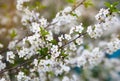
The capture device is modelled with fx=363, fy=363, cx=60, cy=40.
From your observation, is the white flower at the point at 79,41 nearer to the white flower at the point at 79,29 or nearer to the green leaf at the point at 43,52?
the white flower at the point at 79,29

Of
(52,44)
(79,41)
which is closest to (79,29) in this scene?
(79,41)

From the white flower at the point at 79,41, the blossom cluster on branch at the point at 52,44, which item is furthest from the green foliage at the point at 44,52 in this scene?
the white flower at the point at 79,41

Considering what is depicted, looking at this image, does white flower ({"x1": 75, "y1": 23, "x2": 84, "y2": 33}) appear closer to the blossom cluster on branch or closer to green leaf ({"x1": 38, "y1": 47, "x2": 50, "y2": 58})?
the blossom cluster on branch

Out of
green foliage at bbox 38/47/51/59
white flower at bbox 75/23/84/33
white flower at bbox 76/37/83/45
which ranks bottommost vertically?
green foliage at bbox 38/47/51/59

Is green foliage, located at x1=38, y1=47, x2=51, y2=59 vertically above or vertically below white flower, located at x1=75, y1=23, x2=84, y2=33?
below

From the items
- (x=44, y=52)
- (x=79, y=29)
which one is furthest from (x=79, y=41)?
(x=44, y=52)

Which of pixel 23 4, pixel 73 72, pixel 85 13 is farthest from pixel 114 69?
pixel 23 4

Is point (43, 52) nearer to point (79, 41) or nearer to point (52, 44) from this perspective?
point (52, 44)

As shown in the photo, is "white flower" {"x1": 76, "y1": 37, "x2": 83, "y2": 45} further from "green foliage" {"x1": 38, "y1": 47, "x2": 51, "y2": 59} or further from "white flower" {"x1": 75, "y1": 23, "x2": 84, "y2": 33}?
"green foliage" {"x1": 38, "y1": 47, "x2": 51, "y2": 59}

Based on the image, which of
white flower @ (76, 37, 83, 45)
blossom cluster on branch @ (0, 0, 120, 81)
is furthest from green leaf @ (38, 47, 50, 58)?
white flower @ (76, 37, 83, 45)

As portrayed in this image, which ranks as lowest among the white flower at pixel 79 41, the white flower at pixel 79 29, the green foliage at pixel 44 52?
the green foliage at pixel 44 52

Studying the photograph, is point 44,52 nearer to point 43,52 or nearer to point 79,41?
point 43,52

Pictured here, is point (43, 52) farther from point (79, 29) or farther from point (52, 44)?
point (79, 29)
